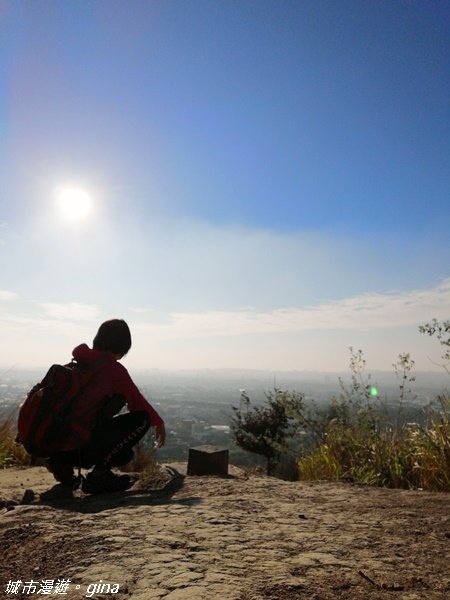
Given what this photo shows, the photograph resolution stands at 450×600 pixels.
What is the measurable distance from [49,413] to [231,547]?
6.19 ft

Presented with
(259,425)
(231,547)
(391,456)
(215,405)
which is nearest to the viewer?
(231,547)

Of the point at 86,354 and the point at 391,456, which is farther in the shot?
the point at 391,456

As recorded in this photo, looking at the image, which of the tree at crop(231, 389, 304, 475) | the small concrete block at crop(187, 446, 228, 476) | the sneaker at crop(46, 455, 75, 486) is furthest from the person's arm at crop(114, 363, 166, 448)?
the tree at crop(231, 389, 304, 475)

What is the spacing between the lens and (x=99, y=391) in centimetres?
350

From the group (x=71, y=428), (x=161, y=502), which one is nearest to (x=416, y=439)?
(x=161, y=502)

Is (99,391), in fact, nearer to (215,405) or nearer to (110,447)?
(110,447)

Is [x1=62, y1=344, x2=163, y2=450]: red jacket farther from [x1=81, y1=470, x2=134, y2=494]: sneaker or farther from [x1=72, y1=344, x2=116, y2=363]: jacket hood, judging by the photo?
[x1=81, y1=470, x2=134, y2=494]: sneaker

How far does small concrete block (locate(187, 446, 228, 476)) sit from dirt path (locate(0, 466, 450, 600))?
1241 millimetres

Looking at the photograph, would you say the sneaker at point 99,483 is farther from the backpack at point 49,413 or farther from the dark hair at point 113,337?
the dark hair at point 113,337

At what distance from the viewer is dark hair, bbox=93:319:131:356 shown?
12.1 feet

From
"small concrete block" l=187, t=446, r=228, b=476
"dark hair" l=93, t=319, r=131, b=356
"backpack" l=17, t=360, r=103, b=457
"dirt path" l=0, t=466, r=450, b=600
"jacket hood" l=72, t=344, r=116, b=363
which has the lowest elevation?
"small concrete block" l=187, t=446, r=228, b=476

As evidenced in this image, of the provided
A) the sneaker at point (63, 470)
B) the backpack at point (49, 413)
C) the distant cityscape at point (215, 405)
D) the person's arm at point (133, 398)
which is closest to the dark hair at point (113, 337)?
the person's arm at point (133, 398)

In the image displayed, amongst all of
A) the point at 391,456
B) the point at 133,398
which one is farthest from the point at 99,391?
the point at 391,456

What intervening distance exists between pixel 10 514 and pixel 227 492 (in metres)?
1.56
